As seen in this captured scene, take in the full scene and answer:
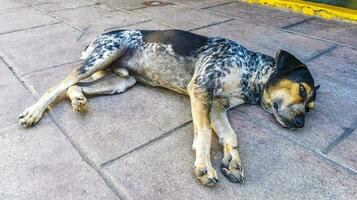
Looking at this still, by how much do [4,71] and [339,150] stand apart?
11.2ft

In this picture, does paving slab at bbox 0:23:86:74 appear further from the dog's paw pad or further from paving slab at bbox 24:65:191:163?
the dog's paw pad

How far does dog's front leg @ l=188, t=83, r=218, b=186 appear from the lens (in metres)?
2.22

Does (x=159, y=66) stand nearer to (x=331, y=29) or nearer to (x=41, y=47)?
(x=41, y=47)

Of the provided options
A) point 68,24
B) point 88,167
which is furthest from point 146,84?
point 68,24

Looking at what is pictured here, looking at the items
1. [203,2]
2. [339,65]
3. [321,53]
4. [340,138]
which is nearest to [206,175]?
[340,138]

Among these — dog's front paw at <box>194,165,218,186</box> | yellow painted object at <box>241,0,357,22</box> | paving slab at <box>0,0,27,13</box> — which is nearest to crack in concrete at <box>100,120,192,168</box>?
dog's front paw at <box>194,165,218,186</box>

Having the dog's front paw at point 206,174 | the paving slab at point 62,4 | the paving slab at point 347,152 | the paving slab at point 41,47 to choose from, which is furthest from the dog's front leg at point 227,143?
the paving slab at point 62,4

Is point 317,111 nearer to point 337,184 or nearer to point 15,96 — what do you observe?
point 337,184

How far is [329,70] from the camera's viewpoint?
3.84 metres

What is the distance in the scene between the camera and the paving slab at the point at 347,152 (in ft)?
8.06

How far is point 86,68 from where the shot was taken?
3.28 metres

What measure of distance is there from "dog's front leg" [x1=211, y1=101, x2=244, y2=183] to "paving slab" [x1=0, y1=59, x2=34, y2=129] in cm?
165

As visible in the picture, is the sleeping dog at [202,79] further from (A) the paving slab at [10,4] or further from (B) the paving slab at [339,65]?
(A) the paving slab at [10,4]

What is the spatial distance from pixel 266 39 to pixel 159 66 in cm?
199
